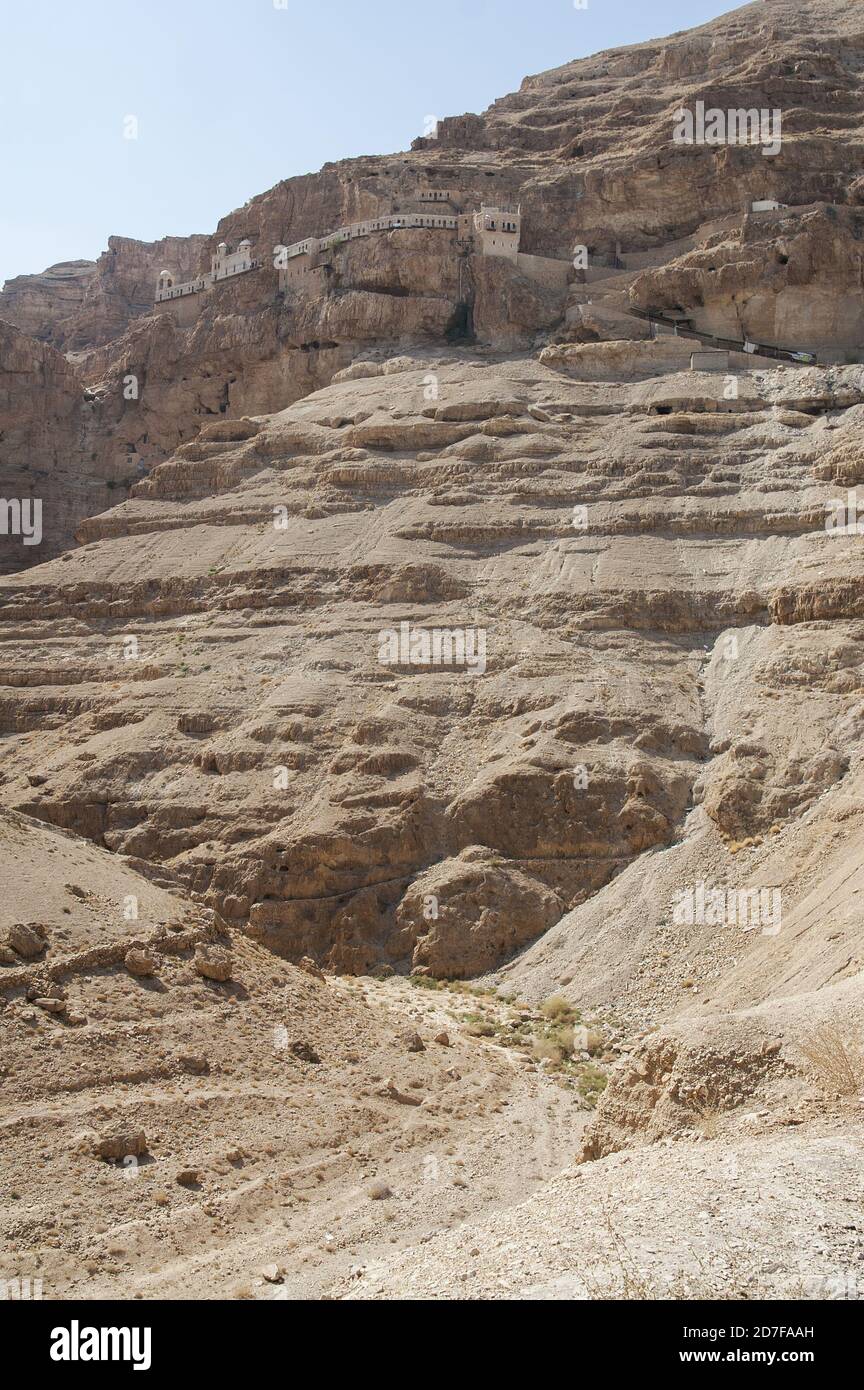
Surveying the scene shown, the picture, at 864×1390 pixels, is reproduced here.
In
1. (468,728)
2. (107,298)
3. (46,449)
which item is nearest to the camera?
(468,728)

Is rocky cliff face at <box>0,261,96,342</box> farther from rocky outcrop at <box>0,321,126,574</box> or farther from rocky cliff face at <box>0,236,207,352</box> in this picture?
rocky outcrop at <box>0,321,126,574</box>

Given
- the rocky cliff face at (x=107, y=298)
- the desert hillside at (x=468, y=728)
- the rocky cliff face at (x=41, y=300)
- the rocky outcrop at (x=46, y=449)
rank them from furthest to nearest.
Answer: the rocky cliff face at (x=41, y=300) < the rocky cliff face at (x=107, y=298) < the rocky outcrop at (x=46, y=449) < the desert hillside at (x=468, y=728)

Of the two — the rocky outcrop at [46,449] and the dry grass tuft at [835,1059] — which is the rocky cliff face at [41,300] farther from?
the dry grass tuft at [835,1059]

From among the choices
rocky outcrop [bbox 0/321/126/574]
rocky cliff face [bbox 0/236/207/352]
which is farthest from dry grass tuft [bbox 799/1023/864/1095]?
rocky cliff face [bbox 0/236/207/352]

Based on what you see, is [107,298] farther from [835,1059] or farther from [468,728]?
[835,1059]

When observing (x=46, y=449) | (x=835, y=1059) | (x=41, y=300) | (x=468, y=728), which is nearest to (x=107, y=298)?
(x=41, y=300)

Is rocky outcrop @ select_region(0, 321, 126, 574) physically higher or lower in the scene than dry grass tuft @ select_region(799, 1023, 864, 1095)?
higher

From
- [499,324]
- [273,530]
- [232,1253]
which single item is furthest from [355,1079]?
[499,324]

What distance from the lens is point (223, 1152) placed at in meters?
15.8

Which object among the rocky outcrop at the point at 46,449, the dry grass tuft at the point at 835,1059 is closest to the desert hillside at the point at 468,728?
the dry grass tuft at the point at 835,1059

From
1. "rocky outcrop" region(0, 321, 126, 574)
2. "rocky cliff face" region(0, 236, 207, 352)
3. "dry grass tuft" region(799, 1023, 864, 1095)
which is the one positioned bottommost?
"dry grass tuft" region(799, 1023, 864, 1095)

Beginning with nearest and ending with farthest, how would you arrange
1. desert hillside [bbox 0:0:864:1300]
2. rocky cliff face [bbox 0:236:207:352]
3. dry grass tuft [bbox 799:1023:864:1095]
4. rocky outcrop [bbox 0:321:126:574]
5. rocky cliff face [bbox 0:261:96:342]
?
dry grass tuft [bbox 799:1023:864:1095]
desert hillside [bbox 0:0:864:1300]
rocky outcrop [bbox 0:321:126:574]
rocky cliff face [bbox 0:236:207:352]
rocky cliff face [bbox 0:261:96:342]

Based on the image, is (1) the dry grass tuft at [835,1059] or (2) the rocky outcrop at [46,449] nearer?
(1) the dry grass tuft at [835,1059]

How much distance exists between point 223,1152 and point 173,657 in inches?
937
